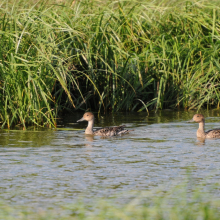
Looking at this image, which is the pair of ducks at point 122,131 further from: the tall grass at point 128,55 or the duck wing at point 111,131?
the tall grass at point 128,55

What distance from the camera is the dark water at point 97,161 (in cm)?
676

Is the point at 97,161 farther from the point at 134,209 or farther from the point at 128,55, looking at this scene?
the point at 128,55

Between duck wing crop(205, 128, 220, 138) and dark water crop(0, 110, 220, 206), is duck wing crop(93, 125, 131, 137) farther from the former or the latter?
duck wing crop(205, 128, 220, 138)

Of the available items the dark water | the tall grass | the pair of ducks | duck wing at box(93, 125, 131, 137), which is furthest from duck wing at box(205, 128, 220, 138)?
the tall grass

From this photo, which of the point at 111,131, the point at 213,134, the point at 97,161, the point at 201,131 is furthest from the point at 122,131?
the point at 97,161

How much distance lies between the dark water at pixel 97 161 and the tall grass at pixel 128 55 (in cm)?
134

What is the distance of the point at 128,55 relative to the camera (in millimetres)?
12594

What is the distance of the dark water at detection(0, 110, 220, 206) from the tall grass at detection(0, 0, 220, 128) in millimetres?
1340

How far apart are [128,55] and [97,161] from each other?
15.4 ft

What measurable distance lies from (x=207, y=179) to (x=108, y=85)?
20.2 feet

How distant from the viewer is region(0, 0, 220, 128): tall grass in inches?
480

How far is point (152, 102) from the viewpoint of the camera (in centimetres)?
1327

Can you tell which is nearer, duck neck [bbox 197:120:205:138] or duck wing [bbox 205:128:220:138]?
duck wing [bbox 205:128:220:138]

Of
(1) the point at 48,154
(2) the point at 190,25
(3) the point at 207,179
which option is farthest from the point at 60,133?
(2) the point at 190,25
